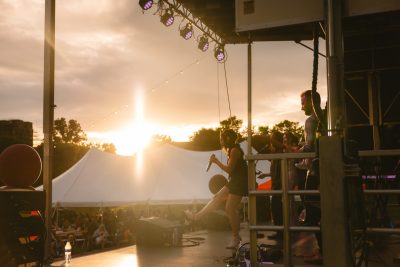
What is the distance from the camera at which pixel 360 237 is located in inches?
106

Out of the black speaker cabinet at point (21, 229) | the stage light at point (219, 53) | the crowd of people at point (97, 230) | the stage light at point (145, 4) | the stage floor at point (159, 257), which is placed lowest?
the crowd of people at point (97, 230)

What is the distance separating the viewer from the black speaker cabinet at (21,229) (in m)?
3.37

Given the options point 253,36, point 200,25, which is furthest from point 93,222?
point 253,36

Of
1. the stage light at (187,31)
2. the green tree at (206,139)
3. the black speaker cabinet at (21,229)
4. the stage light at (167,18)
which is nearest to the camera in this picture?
the black speaker cabinet at (21,229)

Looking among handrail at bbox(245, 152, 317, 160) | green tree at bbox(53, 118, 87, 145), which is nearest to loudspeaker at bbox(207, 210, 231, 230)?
handrail at bbox(245, 152, 317, 160)

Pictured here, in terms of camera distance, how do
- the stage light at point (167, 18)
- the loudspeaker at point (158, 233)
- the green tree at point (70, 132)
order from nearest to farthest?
the loudspeaker at point (158, 233), the stage light at point (167, 18), the green tree at point (70, 132)

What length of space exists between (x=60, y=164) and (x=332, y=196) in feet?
164

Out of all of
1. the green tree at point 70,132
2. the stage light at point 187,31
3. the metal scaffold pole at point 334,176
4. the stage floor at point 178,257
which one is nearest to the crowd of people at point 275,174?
the metal scaffold pole at point 334,176

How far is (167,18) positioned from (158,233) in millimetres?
5037

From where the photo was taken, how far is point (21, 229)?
3.48 meters

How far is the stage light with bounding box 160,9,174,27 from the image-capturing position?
9.96 meters

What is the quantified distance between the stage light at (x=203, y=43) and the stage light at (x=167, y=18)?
1420 millimetres

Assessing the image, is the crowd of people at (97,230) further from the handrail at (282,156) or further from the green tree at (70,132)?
the green tree at (70,132)

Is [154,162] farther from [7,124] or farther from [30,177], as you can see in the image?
[7,124]
